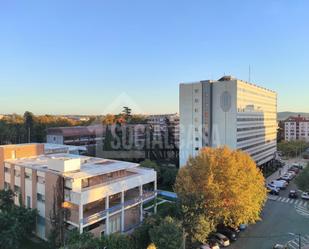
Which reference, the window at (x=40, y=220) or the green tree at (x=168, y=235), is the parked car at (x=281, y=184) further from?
the window at (x=40, y=220)

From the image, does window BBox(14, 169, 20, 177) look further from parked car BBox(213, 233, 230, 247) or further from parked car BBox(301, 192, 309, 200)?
parked car BBox(301, 192, 309, 200)

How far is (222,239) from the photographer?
62.2 feet

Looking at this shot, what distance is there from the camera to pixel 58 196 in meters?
17.8

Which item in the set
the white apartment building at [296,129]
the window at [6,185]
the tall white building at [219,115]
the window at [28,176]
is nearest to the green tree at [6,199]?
the window at [28,176]

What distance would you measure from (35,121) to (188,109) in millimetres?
44825

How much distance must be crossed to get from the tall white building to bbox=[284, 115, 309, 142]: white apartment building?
172 feet

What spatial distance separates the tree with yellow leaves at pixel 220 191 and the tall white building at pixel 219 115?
16.0 meters

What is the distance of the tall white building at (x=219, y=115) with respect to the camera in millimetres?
35750

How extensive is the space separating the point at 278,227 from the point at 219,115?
17998 millimetres

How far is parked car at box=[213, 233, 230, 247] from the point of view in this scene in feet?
61.5

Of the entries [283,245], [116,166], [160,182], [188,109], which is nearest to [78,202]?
[116,166]

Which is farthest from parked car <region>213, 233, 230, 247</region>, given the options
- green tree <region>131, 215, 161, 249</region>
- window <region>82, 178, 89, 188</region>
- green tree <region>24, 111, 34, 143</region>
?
green tree <region>24, 111, 34, 143</region>

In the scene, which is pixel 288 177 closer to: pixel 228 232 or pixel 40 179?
pixel 228 232

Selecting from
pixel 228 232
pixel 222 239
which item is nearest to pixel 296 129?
pixel 228 232
